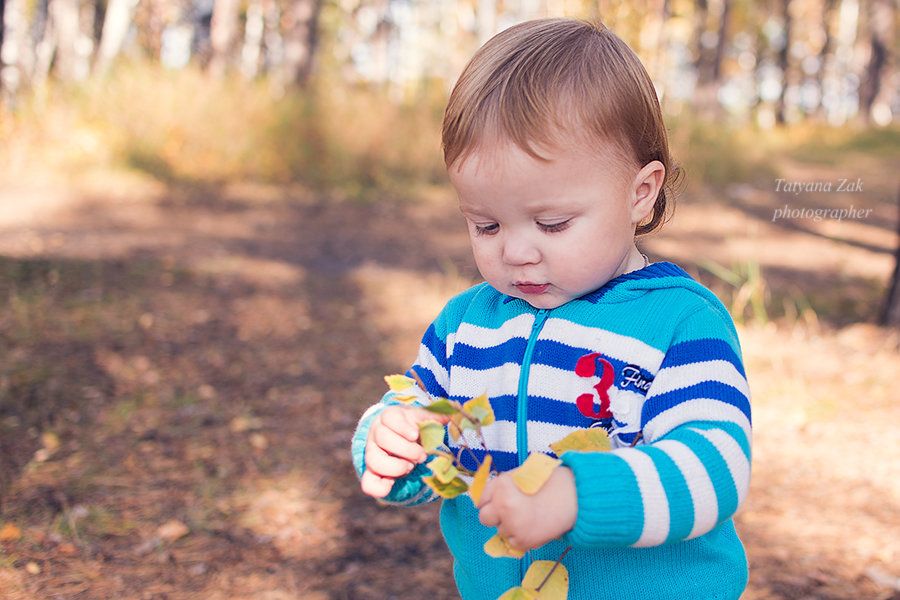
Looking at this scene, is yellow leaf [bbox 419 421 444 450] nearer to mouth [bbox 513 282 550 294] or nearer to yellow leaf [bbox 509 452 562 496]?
yellow leaf [bbox 509 452 562 496]

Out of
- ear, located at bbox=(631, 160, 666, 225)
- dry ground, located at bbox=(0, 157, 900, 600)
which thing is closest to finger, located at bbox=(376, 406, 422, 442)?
ear, located at bbox=(631, 160, 666, 225)

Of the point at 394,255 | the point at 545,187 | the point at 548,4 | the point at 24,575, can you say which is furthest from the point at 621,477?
the point at 548,4

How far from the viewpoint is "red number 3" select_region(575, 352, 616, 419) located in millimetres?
1242

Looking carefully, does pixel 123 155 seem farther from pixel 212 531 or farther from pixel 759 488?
pixel 759 488

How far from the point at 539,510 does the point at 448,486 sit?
0.71 ft

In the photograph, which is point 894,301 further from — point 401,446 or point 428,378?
point 401,446

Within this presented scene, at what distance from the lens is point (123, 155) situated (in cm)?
836

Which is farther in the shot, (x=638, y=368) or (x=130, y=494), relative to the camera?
(x=130, y=494)

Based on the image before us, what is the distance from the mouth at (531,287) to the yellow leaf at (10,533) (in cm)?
192

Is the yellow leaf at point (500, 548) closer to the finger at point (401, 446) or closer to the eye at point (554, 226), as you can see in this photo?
the finger at point (401, 446)

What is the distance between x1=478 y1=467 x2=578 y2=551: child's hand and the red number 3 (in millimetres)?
286

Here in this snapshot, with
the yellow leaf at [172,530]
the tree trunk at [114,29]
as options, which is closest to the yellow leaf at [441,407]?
the yellow leaf at [172,530]

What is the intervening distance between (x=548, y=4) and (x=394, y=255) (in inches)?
142

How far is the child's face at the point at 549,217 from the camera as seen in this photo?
1.16m
